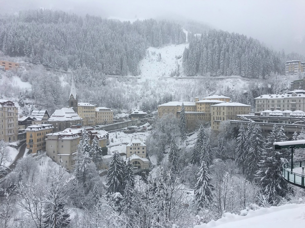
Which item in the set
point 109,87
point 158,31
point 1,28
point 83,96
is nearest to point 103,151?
point 83,96

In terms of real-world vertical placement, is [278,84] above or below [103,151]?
above

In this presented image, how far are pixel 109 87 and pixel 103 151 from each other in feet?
177

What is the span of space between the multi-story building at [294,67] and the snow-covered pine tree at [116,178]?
88789mm

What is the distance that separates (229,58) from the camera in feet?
326

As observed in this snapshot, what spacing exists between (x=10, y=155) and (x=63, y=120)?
47.2 feet

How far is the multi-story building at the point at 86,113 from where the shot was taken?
6022 centimetres

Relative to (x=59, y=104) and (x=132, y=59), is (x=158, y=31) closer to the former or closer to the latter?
(x=132, y=59)

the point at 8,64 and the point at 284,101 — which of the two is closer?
the point at 284,101

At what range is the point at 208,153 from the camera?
114 ft

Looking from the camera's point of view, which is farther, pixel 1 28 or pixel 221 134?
pixel 1 28

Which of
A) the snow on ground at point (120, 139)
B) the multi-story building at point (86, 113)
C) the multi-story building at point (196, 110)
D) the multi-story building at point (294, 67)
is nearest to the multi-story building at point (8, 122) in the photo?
the snow on ground at point (120, 139)

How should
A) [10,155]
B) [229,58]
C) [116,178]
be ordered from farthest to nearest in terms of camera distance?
[229,58] → [10,155] → [116,178]

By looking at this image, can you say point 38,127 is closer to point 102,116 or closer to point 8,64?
point 102,116

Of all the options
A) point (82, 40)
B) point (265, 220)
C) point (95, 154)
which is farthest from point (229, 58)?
point (265, 220)
